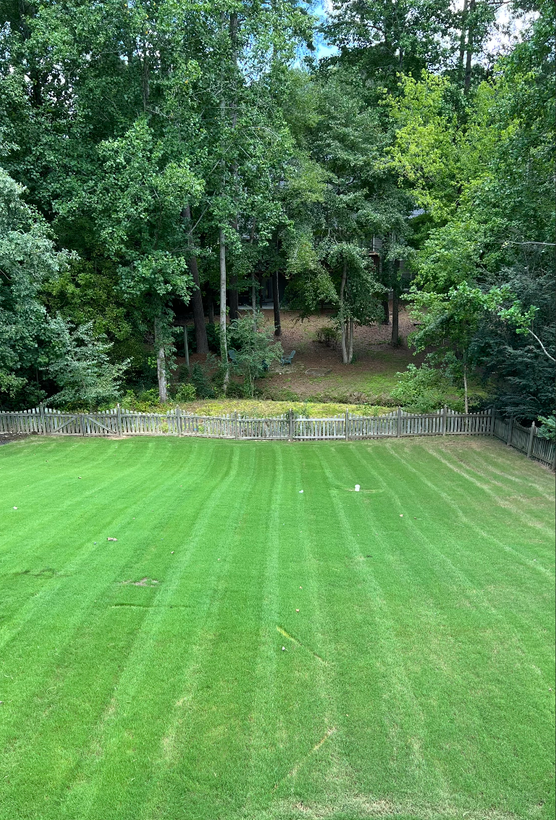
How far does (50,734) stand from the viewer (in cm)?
376

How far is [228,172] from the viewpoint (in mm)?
19156

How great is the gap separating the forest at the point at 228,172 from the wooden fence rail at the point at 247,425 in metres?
1.03

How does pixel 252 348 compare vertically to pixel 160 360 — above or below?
above

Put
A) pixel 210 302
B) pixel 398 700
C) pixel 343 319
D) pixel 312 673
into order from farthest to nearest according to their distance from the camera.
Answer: pixel 210 302 < pixel 343 319 < pixel 312 673 < pixel 398 700

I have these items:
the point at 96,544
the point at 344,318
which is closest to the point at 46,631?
the point at 96,544

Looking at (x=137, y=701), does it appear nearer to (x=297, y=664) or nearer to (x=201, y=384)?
(x=297, y=664)

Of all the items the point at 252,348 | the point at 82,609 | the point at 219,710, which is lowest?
the point at 219,710

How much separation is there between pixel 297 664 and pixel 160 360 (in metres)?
16.3

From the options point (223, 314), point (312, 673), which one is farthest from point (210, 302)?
point (312, 673)

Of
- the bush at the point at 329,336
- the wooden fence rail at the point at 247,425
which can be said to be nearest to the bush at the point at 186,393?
the wooden fence rail at the point at 247,425

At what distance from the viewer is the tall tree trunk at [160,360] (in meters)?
19.3

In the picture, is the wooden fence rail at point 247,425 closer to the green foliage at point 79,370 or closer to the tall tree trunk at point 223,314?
the green foliage at point 79,370

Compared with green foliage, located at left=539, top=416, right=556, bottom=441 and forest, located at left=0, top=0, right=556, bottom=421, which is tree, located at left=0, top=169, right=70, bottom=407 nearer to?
forest, located at left=0, top=0, right=556, bottom=421

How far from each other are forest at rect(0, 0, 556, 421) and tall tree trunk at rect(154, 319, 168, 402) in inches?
2.2
